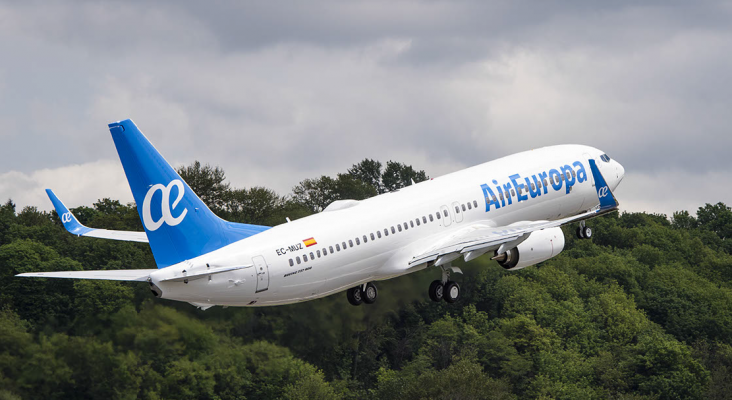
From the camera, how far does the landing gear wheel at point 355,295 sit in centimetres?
4981

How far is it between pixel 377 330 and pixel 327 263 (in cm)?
5929

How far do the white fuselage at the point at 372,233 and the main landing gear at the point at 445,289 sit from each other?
86.7 inches

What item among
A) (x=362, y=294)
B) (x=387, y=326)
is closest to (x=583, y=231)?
(x=362, y=294)

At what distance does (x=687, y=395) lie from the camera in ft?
393

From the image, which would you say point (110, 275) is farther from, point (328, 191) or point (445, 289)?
point (328, 191)

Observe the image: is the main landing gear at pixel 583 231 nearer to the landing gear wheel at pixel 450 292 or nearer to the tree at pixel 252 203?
the landing gear wheel at pixel 450 292

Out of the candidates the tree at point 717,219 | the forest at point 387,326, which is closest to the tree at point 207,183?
the forest at point 387,326

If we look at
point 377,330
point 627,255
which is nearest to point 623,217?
point 627,255

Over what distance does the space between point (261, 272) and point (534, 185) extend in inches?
658

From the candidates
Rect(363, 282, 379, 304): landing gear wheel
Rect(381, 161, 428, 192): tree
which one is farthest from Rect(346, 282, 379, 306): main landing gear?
Rect(381, 161, 428, 192): tree

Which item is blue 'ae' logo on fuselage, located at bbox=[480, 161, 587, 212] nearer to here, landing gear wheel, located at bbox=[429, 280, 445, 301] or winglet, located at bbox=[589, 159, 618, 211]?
winglet, located at bbox=[589, 159, 618, 211]

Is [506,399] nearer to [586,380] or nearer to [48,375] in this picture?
[586,380]

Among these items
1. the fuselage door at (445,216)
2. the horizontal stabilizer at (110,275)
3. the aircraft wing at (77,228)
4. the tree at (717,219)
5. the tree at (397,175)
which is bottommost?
the horizontal stabilizer at (110,275)

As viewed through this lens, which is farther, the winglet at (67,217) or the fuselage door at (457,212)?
the fuselage door at (457,212)
